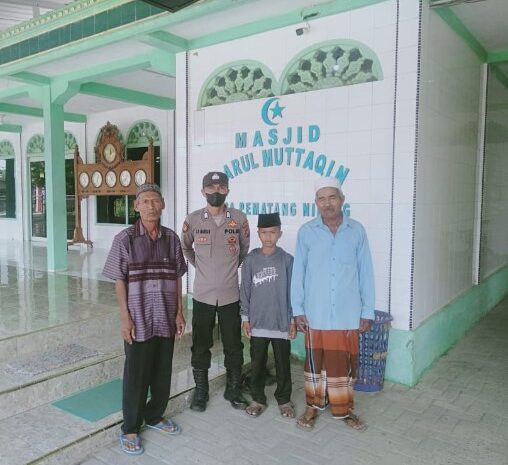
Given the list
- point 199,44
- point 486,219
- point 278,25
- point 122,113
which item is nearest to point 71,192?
point 122,113

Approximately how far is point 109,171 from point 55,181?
203 centimetres

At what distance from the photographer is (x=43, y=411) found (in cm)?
313

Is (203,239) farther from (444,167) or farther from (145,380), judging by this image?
(444,167)

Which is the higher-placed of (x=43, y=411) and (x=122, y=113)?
(x=122, y=113)

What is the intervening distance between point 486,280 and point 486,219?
2.47 ft

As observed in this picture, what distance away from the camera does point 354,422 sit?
316 centimetres

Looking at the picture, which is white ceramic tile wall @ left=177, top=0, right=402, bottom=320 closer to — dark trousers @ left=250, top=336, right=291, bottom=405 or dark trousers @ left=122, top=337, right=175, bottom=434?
dark trousers @ left=250, top=336, right=291, bottom=405

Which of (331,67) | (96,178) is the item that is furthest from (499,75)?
(96,178)

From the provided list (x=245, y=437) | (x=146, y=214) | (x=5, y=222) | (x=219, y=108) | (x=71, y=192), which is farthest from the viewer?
(x=5, y=222)

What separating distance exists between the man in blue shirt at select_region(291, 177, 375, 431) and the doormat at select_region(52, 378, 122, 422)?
1.28m

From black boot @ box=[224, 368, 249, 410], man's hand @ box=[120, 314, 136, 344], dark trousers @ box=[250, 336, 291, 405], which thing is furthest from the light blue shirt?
man's hand @ box=[120, 314, 136, 344]

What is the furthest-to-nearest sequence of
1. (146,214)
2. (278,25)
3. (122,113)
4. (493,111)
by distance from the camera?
(122,113) → (493,111) → (278,25) → (146,214)

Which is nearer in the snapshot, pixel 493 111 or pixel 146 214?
pixel 146 214

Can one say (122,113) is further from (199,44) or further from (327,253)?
(327,253)
